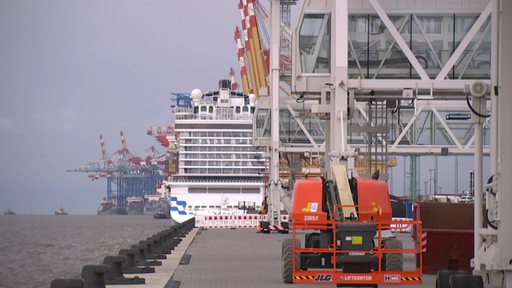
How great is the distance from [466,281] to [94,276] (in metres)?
5.84

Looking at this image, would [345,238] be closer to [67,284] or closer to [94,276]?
[94,276]

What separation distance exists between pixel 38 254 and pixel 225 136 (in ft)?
223

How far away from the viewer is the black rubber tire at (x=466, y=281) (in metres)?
14.5

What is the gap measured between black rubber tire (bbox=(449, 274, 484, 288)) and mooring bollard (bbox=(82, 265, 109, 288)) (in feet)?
18.1

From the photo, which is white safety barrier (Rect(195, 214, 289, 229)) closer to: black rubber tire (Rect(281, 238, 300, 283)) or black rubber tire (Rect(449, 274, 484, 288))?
black rubber tire (Rect(281, 238, 300, 283))

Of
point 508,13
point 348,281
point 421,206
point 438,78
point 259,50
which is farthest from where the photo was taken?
point 259,50

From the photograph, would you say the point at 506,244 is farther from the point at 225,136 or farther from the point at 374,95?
the point at 225,136

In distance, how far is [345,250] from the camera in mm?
20516

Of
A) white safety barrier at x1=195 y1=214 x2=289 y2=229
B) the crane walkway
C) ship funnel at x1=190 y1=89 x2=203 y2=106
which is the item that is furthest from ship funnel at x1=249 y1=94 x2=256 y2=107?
the crane walkway

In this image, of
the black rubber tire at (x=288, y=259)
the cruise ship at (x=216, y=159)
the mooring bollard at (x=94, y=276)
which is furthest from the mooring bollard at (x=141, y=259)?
the cruise ship at (x=216, y=159)

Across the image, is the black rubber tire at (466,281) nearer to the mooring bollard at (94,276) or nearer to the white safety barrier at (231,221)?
the mooring bollard at (94,276)

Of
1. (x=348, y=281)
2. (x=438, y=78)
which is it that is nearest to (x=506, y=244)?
(x=348, y=281)

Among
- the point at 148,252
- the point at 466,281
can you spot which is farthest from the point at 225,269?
the point at 466,281

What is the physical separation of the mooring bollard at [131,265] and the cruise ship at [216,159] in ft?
267
